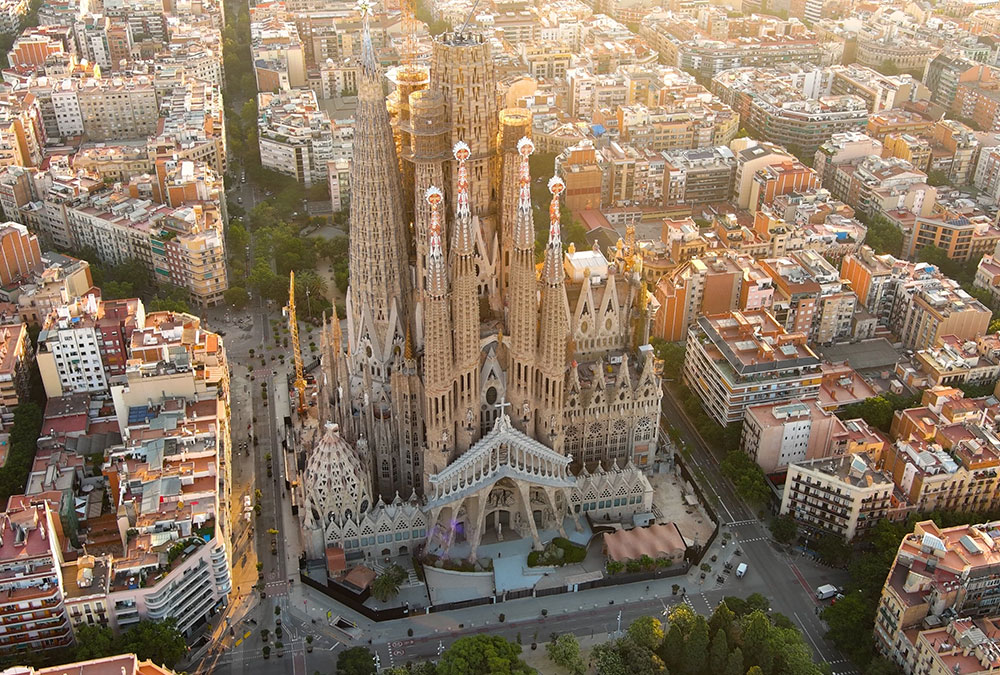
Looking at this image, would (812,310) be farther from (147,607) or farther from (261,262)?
(147,607)

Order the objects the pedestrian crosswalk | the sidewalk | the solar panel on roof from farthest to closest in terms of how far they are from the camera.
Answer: the solar panel on roof, the sidewalk, the pedestrian crosswalk

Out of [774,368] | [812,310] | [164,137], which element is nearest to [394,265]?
[774,368]

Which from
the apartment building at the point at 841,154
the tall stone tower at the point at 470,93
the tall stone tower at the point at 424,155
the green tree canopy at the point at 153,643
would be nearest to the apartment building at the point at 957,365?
the apartment building at the point at 841,154

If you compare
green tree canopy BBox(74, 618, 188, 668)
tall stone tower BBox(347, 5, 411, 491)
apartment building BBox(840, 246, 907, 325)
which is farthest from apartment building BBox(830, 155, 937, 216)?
green tree canopy BBox(74, 618, 188, 668)

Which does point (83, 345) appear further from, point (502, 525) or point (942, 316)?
point (942, 316)

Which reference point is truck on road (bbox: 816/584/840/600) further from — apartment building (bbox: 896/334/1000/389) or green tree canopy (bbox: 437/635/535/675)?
apartment building (bbox: 896/334/1000/389)

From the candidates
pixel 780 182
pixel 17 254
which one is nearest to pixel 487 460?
pixel 17 254
